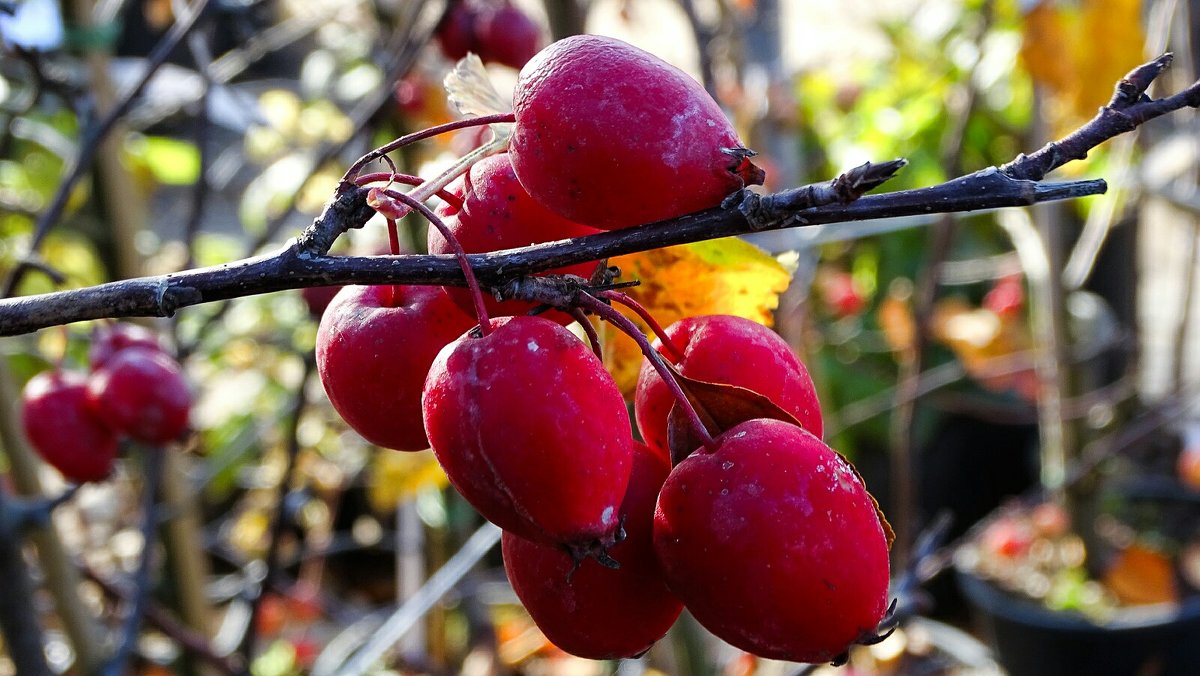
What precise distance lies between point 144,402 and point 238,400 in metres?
1.62

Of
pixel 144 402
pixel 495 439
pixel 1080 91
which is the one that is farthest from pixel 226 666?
pixel 1080 91

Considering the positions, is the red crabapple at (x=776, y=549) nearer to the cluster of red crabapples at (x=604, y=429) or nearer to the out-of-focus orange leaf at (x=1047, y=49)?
the cluster of red crabapples at (x=604, y=429)

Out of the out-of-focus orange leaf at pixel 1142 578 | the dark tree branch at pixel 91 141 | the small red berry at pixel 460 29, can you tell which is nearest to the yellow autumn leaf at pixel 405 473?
the small red berry at pixel 460 29

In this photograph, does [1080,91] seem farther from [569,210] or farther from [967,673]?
[569,210]

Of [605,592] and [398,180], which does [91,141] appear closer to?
[398,180]

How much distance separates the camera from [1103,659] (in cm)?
163

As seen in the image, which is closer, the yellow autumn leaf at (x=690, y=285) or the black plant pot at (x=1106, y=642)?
the yellow autumn leaf at (x=690, y=285)

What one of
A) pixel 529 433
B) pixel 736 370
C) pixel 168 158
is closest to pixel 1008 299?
pixel 168 158

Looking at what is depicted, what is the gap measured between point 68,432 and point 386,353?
56 centimetres

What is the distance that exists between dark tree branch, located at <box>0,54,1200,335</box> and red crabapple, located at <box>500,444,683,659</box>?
10 cm

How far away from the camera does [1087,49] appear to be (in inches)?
55.9

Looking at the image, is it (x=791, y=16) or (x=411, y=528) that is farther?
(x=791, y=16)

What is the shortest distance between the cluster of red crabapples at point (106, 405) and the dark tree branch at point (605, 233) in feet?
1.52

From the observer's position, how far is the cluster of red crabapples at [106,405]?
76 centimetres
